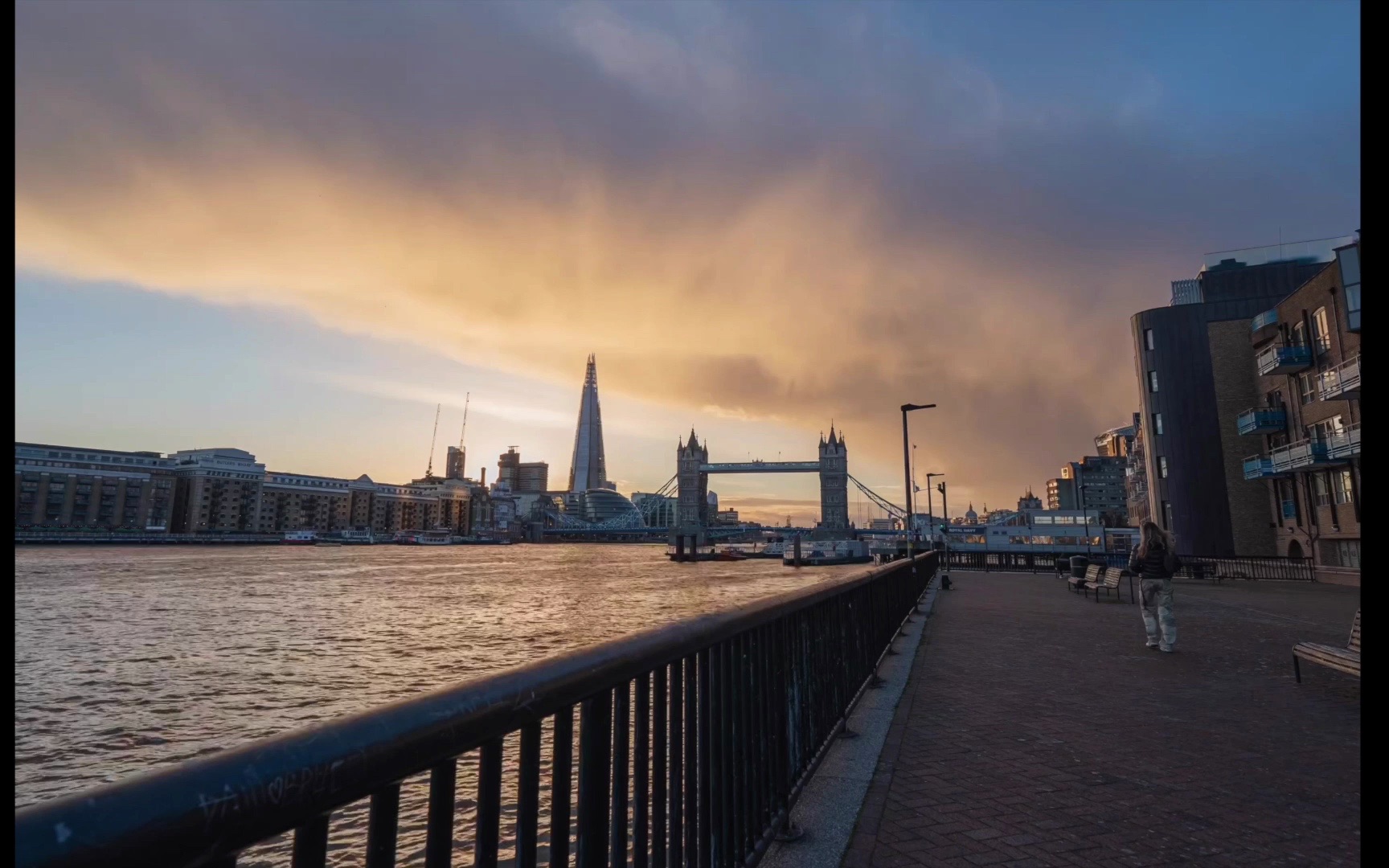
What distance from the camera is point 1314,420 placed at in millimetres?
31297

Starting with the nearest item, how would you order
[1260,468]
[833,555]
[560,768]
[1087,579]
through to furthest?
[560,768]
[1087,579]
[1260,468]
[833,555]

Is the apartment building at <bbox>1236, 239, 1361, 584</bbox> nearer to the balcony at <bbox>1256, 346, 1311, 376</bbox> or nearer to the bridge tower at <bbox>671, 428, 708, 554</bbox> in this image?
the balcony at <bbox>1256, 346, 1311, 376</bbox>

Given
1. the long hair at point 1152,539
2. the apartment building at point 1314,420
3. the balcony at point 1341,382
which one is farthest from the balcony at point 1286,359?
the long hair at point 1152,539

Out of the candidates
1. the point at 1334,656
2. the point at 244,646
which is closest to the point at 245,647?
the point at 244,646

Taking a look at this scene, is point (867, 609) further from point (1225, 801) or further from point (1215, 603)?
point (1215, 603)

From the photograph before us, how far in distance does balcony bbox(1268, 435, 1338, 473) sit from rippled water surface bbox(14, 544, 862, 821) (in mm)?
20937

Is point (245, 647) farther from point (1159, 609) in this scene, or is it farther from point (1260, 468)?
point (1260, 468)

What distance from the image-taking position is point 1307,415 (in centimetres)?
3200

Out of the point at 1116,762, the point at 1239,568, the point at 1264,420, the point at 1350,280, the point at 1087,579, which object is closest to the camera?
the point at 1116,762

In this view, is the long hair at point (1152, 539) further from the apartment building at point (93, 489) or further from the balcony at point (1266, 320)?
the apartment building at point (93, 489)

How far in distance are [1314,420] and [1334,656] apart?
104ft

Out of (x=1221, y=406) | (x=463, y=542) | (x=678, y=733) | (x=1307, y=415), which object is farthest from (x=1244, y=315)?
(x=463, y=542)

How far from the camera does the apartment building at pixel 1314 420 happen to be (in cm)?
2772

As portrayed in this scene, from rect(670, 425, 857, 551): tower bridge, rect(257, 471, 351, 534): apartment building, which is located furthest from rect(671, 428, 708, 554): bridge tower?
rect(257, 471, 351, 534): apartment building
